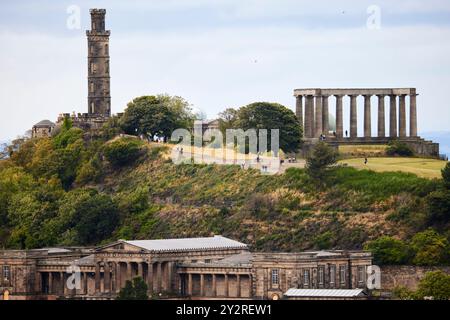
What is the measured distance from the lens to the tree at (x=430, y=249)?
160 metres

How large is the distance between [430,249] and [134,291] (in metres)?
23.3

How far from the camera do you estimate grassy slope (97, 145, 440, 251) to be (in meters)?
172

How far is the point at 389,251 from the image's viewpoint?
535 ft

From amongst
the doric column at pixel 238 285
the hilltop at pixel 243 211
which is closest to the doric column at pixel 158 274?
the doric column at pixel 238 285

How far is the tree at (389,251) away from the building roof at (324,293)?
1205 centimetres

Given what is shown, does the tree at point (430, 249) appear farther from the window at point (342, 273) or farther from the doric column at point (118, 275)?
the doric column at point (118, 275)

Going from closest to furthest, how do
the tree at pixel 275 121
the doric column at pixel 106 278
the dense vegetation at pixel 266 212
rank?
1. the doric column at pixel 106 278
2. the dense vegetation at pixel 266 212
3. the tree at pixel 275 121

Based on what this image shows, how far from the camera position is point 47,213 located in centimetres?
19362

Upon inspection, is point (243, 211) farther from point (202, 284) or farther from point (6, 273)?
point (6, 273)

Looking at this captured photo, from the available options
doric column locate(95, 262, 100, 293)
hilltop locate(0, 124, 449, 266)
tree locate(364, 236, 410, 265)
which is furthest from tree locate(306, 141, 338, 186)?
doric column locate(95, 262, 100, 293)
